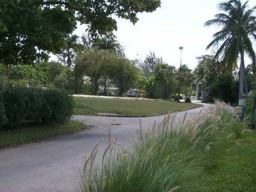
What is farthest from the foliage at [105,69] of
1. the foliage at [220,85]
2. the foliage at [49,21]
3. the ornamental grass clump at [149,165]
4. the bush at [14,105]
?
the ornamental grass clump at [149,165]

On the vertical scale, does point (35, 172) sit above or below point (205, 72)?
below

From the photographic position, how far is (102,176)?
4.97 metres

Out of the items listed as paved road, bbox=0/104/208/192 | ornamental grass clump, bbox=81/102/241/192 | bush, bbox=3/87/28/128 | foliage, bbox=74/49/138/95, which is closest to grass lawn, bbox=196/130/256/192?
ornamental grass clump, bbox=81/102/241/192

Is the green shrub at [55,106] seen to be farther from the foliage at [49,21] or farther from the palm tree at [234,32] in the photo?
the palm tree at [234,32]

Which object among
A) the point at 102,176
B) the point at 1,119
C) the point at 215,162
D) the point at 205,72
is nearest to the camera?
the point at 102,176

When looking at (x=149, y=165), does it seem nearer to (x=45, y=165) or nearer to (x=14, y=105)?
(x=45, y=165)

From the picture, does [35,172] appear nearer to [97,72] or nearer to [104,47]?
[97,72]

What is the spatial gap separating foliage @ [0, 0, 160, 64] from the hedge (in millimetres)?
2127

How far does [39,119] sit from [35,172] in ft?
29.2

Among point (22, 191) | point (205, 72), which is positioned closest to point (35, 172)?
point (22, 191)

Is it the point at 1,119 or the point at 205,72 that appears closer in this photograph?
the point at 1,119

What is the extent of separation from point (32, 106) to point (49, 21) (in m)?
3.58

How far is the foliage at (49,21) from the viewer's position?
57.3 ft

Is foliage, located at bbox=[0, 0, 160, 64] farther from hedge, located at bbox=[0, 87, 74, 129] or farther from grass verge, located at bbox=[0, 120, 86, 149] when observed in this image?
grass verge, located at bbox=[0, 120, 86, 149]
